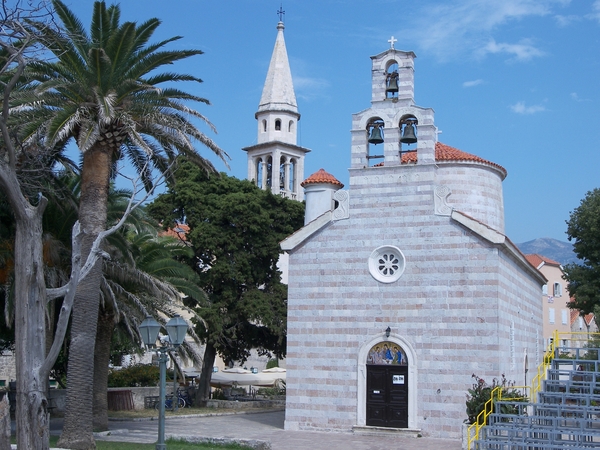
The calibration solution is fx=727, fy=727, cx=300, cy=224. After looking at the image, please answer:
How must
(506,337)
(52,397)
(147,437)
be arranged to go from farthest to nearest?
(52,397) < (506,337) < (147,437)

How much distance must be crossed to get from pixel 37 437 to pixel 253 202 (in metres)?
22.4

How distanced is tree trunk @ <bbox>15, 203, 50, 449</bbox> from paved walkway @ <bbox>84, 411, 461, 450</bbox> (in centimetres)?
857

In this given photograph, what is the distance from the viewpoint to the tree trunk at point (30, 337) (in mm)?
11523

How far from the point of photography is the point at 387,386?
22203 millimetres

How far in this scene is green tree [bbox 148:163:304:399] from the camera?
3262 cm

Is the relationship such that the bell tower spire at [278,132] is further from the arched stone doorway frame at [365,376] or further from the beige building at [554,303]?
the arched stone doorway frame at [365,376]

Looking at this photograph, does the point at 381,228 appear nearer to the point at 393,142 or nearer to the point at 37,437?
the point at 393,142

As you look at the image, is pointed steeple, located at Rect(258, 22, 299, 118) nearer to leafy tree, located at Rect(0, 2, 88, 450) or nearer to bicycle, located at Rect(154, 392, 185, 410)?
bicycle, located at Rect(154, 392, 185, 410)

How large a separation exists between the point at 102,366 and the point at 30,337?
41.9 ft

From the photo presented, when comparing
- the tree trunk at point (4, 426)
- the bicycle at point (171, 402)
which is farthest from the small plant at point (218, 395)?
the tree trunk at point (4, 426)

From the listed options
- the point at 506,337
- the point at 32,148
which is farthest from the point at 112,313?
the point at 506,337

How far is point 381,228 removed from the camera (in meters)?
23.1

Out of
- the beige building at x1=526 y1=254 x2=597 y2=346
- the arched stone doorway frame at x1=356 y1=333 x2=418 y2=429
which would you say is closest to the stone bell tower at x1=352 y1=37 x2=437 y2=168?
the arched stone doorway frame at x1=356 y1=333 x2=418 y2=429

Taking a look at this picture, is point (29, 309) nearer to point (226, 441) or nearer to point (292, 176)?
point (226, 441)
